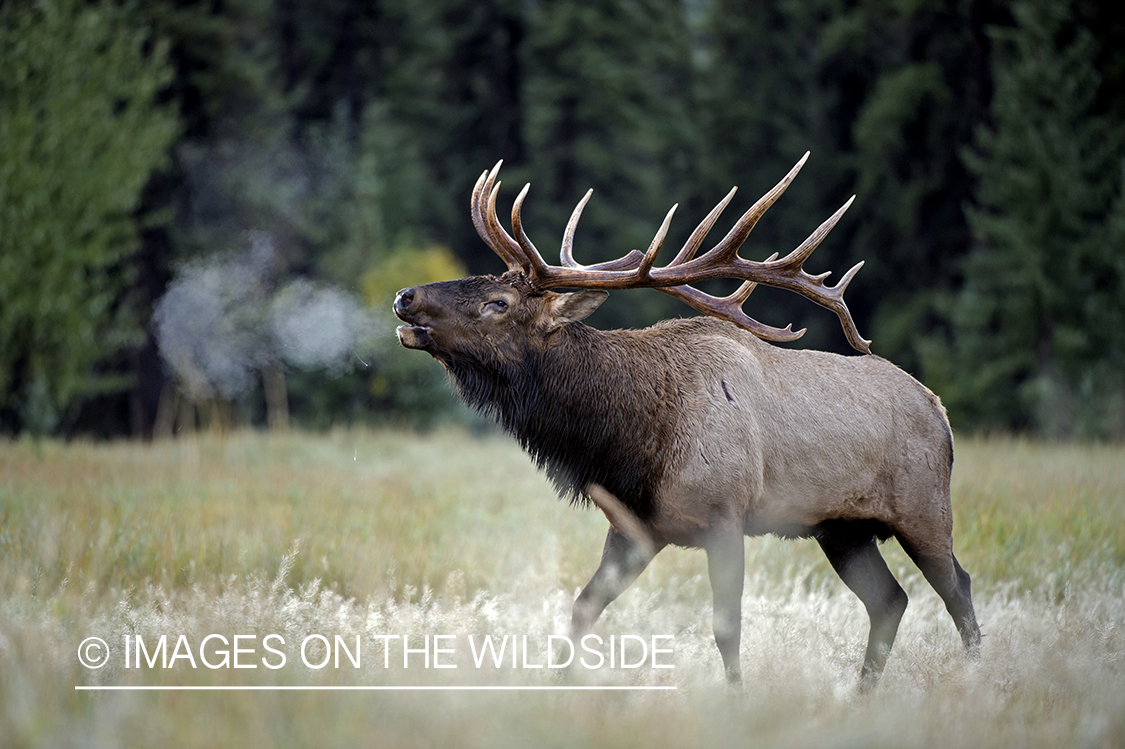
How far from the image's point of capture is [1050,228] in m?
18.0

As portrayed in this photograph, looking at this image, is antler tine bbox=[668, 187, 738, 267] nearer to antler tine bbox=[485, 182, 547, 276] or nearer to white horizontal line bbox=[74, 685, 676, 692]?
antler tine bbox=[485, 182, 547, 276]

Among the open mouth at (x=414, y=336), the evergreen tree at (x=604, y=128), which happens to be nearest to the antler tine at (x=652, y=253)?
the open mouth at (x=414, y=336)

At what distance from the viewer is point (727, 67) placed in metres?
27.1

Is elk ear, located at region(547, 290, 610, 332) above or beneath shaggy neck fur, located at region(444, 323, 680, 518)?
above

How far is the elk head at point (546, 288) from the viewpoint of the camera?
477 centimetres

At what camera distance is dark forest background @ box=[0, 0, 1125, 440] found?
Answer: 12.7 m

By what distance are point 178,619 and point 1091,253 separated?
56.2 ft

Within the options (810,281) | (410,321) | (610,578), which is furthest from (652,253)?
(610,578)

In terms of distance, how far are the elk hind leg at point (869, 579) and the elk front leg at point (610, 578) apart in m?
1.03

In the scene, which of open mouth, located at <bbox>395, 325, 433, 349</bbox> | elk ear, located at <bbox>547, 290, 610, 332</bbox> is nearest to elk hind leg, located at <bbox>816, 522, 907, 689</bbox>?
elk ear, located at <bbox>547, 290, 610, 332</bbox>

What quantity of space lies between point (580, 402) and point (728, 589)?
44.6 inches

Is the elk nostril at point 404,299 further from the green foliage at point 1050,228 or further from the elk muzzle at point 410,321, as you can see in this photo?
the green foliage at point 1050,228

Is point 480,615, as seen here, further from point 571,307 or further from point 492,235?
point 492,235

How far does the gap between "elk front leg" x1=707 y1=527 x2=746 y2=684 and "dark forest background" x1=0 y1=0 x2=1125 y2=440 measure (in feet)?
31.5
